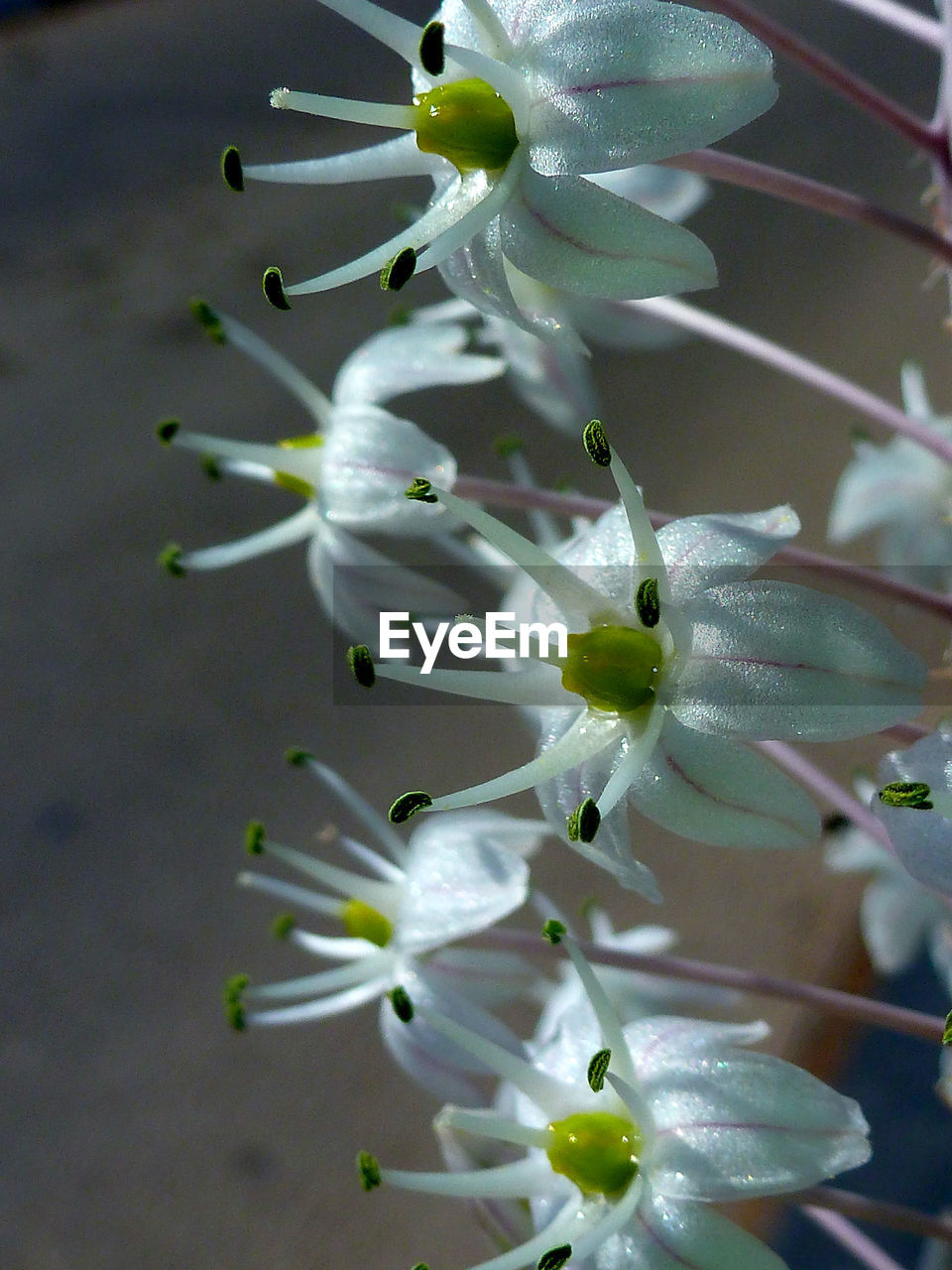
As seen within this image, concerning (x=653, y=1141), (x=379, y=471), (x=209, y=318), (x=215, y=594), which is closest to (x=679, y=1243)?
(x=653, y=1141)

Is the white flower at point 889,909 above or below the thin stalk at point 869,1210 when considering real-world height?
below

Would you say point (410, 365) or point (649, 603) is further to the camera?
point (410, 365)

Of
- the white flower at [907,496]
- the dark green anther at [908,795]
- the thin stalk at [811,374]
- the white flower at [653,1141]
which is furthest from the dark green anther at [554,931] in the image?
the white flower at [907,496]

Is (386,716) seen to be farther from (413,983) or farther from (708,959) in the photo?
(413,983)

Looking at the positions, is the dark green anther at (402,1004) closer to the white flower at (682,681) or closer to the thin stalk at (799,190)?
the white flower at (682,681)

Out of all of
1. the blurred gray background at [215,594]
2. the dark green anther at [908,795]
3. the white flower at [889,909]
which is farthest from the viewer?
the blurred gray background at [215,594]

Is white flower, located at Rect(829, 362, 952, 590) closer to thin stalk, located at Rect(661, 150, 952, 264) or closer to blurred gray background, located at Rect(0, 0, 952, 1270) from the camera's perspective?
blurred gray background, located at Rect(0, 0, 952, 1270)

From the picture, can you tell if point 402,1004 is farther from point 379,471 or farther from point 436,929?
point 379,471
